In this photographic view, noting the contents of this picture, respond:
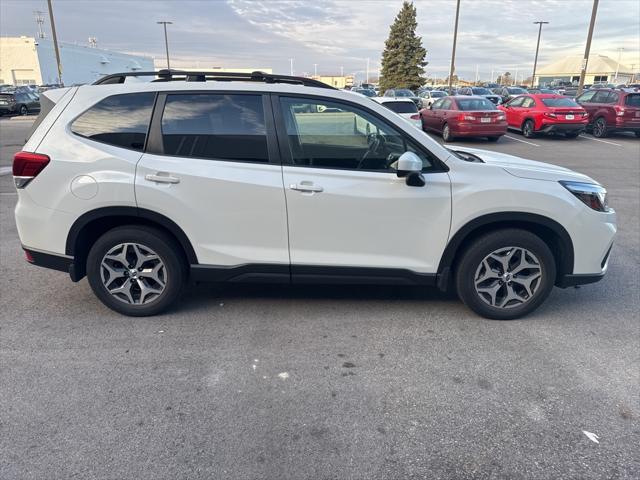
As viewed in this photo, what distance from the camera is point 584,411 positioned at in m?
2.76

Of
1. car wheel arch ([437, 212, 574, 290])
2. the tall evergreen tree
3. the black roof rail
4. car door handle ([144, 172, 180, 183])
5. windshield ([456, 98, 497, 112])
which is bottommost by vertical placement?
car wheel arch ([437, 212, 574, 290])

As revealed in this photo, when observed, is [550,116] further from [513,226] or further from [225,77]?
[225,77]

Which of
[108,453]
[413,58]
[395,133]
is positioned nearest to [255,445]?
[108,453]

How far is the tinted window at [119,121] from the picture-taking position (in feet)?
11.8

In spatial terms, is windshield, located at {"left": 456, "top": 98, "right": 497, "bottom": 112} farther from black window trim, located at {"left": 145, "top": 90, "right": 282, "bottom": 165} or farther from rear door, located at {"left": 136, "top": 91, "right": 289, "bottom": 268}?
rear door, located at {"left": 136, "top": 91, "right": 289, "bottom": 268}

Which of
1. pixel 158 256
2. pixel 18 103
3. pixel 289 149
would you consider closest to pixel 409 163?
pixel 289 149

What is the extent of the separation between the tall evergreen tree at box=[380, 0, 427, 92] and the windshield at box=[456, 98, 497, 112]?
2994cm

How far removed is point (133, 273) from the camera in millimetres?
3779

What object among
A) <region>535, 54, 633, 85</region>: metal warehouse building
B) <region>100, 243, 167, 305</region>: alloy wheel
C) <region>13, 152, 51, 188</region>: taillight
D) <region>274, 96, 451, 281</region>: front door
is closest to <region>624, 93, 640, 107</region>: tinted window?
<region>274, 96, 451, 281</region>: front door

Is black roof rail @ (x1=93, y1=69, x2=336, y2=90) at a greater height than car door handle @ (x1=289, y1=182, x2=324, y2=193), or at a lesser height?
greater

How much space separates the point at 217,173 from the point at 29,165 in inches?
58.0

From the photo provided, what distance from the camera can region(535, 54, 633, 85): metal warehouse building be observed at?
310 feet

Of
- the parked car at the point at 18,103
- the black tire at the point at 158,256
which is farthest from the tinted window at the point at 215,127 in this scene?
the parked car at the point at 18,103

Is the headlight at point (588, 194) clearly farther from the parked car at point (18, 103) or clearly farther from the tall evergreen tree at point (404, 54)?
the tall evergreen tree at point (404, 54)
